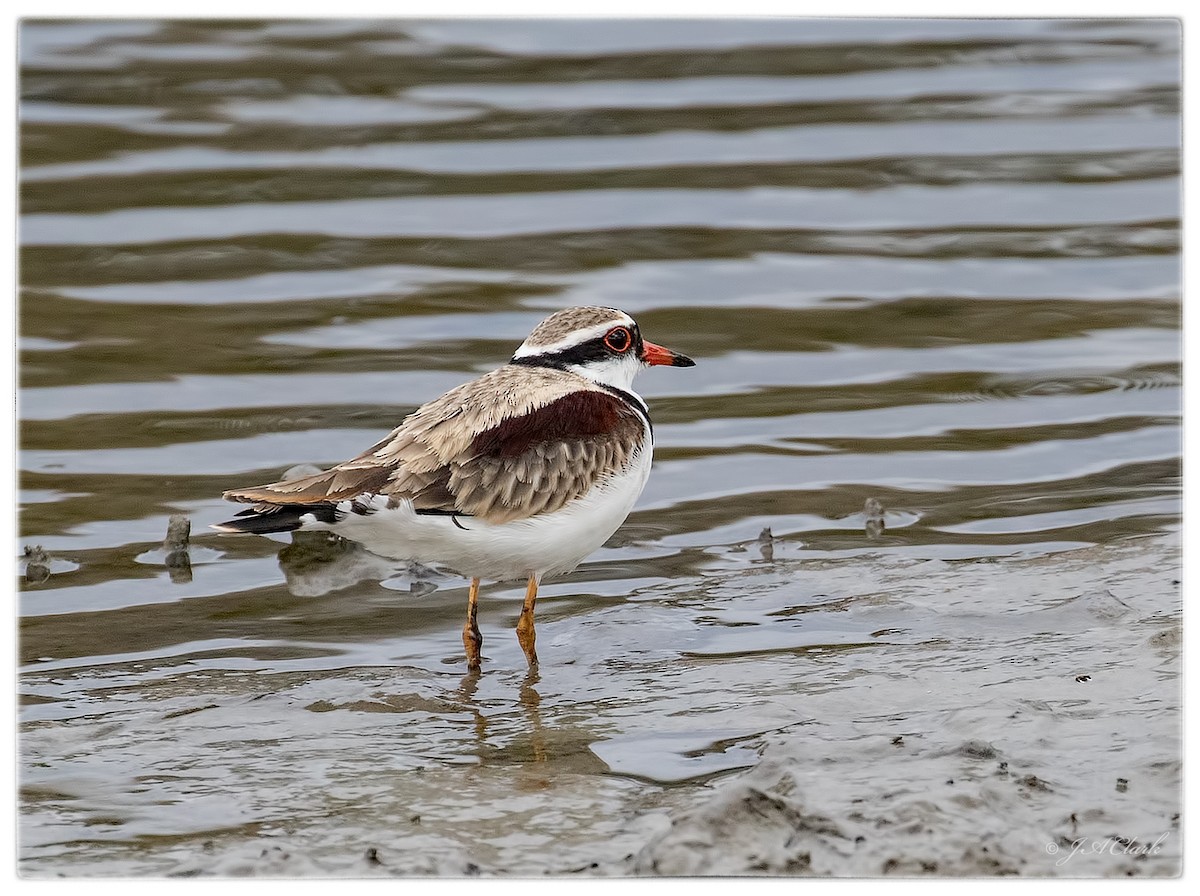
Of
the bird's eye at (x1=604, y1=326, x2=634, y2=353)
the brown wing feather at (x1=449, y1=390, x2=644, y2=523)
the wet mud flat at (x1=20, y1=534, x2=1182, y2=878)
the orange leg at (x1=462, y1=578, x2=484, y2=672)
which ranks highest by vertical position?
the bird's eye at (x1=604, y1=326, x2=634, y2=353)

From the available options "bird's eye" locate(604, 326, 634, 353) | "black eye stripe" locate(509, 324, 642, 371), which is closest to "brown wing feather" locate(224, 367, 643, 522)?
"black eye stripe" locate(509, 324, 642, 371)

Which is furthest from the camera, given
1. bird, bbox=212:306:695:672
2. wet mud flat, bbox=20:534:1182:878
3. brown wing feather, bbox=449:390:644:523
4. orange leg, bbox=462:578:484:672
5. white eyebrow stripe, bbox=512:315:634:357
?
white eyebrow stripe, bbox=512:315:634:357

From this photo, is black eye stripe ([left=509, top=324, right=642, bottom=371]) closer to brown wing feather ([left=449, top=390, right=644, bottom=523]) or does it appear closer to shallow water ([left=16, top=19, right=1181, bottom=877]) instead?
brown wing feather ([left=449, top=390, right=644, bottom=523])

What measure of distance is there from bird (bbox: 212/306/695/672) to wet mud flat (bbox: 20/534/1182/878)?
0.62m

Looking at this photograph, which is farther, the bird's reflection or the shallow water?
the bird's reflection

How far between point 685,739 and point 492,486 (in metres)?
1.59

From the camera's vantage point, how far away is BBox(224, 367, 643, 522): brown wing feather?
25.1ft

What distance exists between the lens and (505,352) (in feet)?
42.8

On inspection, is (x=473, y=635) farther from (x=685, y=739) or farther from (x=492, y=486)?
(x=685, y=739)

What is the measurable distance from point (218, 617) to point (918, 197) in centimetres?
946

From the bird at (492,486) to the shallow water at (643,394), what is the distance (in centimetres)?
63

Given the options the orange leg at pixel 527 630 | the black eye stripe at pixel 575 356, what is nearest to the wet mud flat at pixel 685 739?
the orange leg at pixel 527 630

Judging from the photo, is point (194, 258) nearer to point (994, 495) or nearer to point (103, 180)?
point (103, 180)

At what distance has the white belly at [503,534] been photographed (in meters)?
7.64
